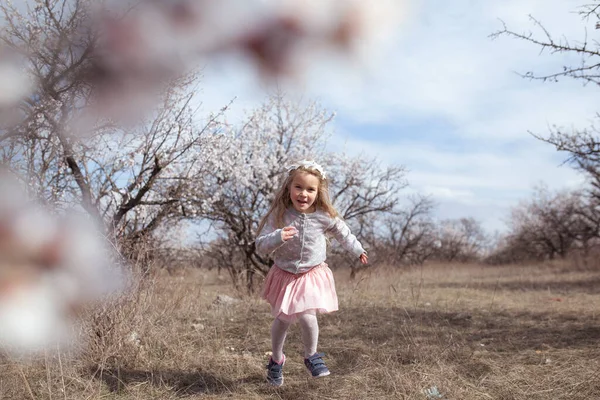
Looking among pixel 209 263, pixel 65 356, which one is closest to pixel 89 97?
pixel 65 356

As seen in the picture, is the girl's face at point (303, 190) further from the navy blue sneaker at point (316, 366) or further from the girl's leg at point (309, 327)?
the navy blue sneaker at point (316, 366)

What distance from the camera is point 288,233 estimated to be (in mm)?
2898

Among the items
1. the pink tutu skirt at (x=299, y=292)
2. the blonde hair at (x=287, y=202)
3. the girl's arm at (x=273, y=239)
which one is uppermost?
the blonde hair at (x=287, y=202)

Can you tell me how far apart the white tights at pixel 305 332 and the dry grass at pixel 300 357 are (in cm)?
21

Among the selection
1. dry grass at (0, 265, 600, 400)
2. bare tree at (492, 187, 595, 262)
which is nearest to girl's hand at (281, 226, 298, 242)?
dry grass at (0, 265, 600, 400)

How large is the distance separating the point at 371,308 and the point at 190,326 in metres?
2.26

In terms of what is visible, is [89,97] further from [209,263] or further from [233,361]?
[209,263]

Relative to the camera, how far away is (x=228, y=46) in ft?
3.77

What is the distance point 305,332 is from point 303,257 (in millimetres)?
410

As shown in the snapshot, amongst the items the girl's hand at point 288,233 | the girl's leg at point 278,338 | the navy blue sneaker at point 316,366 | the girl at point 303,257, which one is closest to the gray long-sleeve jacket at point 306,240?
the girl at point 303,257

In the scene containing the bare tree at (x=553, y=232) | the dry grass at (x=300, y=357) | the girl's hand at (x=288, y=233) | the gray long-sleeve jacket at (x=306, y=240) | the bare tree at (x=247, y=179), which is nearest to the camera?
the girl's hand at (x=288, y=233)

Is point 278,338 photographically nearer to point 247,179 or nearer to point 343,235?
point 343,235

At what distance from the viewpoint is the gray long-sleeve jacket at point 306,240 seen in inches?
126

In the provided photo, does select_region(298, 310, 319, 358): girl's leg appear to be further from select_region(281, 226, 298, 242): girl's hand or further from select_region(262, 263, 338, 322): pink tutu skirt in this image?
select_region(281, 226, 298, 242): girl's hand
